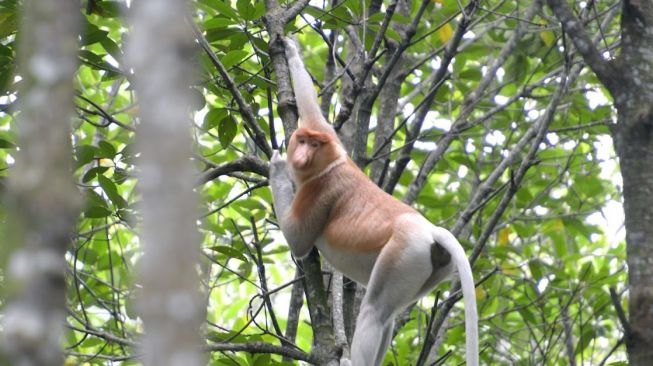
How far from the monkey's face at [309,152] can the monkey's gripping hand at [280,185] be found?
49 mm

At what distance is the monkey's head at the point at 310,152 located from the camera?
162 inches

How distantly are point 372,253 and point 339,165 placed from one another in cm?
51

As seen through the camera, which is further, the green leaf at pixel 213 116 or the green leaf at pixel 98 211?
the green leaf at pixel 213 116

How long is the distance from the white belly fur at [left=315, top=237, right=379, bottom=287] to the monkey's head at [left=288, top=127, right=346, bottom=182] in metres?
0.35

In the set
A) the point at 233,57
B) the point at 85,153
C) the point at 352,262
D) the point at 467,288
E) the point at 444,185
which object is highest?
the point at 444,185

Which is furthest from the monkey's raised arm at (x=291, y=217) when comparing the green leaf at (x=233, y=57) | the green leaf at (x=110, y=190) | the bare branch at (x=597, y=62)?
the bare branch at (x=597, y=62)

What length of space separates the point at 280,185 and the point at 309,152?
23 cm

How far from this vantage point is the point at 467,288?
3.53 meters

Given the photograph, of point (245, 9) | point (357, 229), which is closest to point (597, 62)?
point (357, 229)

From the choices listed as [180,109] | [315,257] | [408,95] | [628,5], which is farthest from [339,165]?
[180,109]

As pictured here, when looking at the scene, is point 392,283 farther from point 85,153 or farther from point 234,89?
point 85,153

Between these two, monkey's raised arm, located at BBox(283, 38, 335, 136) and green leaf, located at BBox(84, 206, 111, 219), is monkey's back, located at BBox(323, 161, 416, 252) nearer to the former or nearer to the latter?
monkey's raised arm, located at BBox(283, 38, 335, 136)

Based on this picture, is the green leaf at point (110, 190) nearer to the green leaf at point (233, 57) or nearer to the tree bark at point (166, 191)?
the green leaf at point (233, 57)

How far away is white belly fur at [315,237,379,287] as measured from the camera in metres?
4.14
